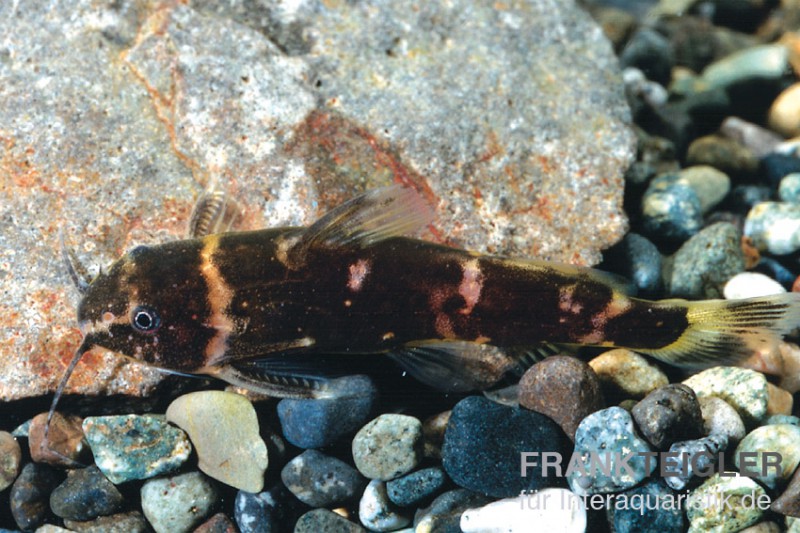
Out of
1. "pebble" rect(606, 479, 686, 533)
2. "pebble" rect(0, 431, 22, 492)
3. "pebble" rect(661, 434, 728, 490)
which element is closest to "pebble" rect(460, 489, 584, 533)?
"pebble" rect(606, 479, 686, 533)

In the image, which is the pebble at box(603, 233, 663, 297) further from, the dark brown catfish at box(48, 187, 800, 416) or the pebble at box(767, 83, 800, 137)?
the pebble at box(767, 83, 800, 137)

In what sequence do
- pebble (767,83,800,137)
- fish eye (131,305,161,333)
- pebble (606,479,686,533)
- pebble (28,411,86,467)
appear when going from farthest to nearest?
pebble (767,83,800,137) < pebble (28,411,86,467) < fish eye (131,305,161,333) < pebble (606,479,686,533)

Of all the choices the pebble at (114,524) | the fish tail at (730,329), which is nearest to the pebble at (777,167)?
the fish tail at (730,329)

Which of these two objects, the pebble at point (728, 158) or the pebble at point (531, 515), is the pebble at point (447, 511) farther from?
the pebble at point (728, 158)

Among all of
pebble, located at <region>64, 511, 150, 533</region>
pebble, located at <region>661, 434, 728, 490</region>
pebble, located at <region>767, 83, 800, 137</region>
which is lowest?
pebble, located at <region>64, 511, 150, 533</region>

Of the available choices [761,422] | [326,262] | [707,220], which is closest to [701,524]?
[761,422]

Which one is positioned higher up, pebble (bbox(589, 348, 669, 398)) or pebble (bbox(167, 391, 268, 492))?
pebble (bbox(589, 348, 669, 398))

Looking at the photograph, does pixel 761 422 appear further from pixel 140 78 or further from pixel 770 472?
pixel 140 78
